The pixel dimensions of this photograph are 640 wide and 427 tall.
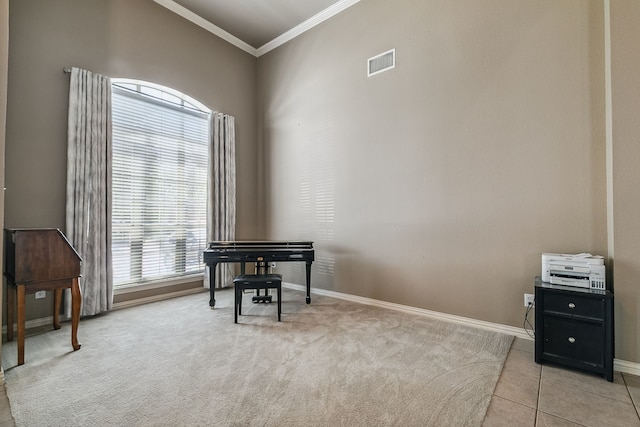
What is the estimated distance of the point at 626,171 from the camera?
6.44ft

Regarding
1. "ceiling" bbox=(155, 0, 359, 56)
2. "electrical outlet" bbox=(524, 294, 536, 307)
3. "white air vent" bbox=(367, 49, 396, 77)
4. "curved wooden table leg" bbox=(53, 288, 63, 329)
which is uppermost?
"ceiling" bbox=(155, 0, 359, 56)

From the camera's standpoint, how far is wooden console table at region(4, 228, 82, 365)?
2.10m

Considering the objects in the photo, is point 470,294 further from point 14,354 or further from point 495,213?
point 14,354

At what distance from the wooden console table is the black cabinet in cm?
367

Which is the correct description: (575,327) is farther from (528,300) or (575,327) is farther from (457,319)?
(457,319)

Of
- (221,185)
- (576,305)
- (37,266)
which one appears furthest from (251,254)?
(576,305)

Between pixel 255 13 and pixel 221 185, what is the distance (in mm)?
2440

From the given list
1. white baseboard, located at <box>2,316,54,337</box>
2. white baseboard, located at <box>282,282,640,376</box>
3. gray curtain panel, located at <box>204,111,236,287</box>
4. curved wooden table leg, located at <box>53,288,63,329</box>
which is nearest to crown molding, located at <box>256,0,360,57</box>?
gray curtain panel, located at <box>204,111,236,287</box>

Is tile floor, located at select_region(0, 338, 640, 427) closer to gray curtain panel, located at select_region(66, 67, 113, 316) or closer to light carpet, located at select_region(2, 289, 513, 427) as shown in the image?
light carpet, located at select_region(2, 289, 513, 427)

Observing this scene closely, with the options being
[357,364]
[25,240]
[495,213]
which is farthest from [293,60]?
[357,364]

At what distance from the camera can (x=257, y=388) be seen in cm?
179

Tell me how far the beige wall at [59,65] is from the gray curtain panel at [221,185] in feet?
1.51

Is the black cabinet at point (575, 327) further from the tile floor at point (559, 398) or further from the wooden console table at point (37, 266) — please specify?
the wooden console table at point (37, 266)

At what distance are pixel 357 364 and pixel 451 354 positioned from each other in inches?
30.7
